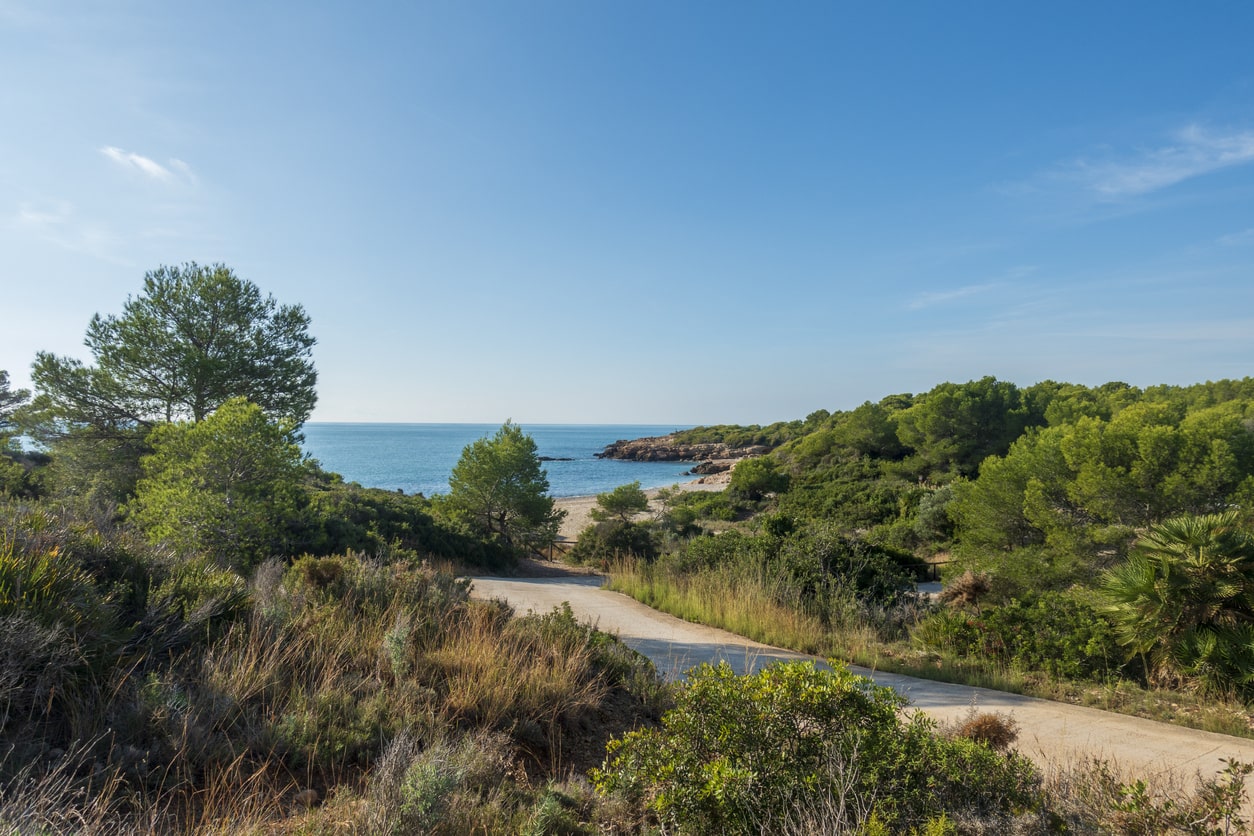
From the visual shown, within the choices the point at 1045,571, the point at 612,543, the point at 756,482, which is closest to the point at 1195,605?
the point at 1045,571

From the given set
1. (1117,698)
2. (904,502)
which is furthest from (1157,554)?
(904,502)

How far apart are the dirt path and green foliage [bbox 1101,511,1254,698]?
1.33 metres

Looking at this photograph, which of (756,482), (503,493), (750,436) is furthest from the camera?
(750,436)

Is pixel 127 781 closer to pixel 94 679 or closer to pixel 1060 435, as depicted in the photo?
pixel 94 679

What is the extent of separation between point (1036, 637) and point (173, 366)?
64.0 feet

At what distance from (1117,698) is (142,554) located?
9273 mm

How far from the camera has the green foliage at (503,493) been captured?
24234 mm

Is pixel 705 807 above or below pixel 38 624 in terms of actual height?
below

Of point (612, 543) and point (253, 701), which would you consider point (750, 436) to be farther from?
point (253, 701)

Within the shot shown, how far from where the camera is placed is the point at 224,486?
9.40 metres

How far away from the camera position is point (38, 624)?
11.9 ft

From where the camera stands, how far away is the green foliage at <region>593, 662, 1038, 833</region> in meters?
2.68

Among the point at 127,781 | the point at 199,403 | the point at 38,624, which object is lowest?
the point at 127,781

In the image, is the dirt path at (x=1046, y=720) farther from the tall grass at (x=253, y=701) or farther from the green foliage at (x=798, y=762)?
the tall grass at (x=253, y=701)
